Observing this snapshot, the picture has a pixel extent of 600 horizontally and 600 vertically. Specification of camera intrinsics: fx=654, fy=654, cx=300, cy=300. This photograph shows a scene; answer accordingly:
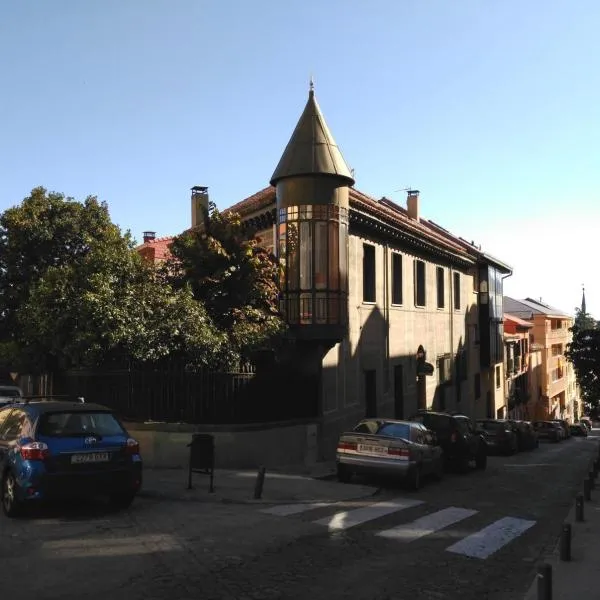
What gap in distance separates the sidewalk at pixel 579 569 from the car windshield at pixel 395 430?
148 inches

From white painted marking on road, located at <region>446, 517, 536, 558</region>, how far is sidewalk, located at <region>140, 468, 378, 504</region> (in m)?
2.65

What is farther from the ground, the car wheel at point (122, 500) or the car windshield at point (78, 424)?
the car windshield at point (78, 424)

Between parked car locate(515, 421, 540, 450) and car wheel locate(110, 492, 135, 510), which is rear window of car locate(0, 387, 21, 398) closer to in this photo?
car wheel locate(110, 492, 135, 510)

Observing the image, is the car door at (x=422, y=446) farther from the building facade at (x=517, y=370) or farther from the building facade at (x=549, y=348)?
the building facade at (x=549, y=348)

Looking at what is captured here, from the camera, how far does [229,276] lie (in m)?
15.9

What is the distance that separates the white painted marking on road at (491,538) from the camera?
8.20 metres

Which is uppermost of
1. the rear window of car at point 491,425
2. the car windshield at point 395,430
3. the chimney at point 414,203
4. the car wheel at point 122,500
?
the chimney at point 414,203

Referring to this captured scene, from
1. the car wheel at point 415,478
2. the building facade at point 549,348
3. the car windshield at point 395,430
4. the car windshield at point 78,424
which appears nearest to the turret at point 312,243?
the car windshield at point 395,430

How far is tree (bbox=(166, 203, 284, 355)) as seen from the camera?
15.9 metres

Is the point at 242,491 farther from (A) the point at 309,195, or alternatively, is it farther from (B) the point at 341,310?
(A) the point at 309,195

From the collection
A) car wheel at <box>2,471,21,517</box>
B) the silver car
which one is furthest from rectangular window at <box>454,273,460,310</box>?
car wheel at <box>2,471,21,517</box>

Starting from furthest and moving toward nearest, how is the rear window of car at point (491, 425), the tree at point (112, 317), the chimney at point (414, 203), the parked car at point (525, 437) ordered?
the chimney at point (414, 203) → the parked car at point (525, 437) → the rear window of car at point (491, 425) → the tree at point (112, 317)

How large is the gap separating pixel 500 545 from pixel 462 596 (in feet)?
8.30

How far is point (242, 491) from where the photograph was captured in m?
11.3
